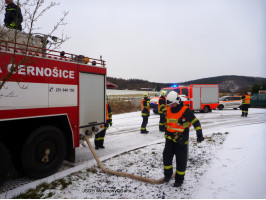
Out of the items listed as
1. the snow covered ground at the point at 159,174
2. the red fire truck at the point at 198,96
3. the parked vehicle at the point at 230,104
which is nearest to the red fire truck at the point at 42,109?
the snow covered ground at the point at 159,174

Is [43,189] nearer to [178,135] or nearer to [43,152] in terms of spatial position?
[43,152]

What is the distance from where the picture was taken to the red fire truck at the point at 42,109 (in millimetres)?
3354

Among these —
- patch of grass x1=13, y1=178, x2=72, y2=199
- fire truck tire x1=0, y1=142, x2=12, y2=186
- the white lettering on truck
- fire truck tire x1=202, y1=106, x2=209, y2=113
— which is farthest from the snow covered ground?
fire truck tire x1=202, y1=106, x2=209, y2=113

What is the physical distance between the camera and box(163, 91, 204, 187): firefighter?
12.3 feet

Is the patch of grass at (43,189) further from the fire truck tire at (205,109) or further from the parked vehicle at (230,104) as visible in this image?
the parked vehicle at (230,104)

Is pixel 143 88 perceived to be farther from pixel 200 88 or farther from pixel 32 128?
pixel 32 128

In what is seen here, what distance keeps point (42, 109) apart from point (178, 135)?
267 centimetres

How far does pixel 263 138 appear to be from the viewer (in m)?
7.00

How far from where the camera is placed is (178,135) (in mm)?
3762

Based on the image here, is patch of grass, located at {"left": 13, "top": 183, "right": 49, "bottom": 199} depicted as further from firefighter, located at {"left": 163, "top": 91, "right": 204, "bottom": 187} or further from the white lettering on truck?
firefighter, located at {"left": 163, "top": 91, "right": 204, "bottom": 187}

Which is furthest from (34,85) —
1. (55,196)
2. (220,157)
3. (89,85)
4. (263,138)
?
(263,138)

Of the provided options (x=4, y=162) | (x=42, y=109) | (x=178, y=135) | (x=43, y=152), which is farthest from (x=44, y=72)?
(x=178, y=135)

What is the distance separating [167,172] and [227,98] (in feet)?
62.2

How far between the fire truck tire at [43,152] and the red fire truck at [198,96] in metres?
11.9
